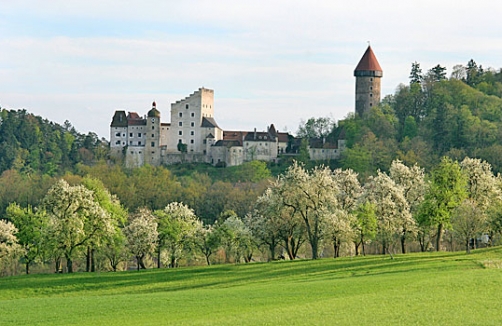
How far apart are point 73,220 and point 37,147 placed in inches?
3990

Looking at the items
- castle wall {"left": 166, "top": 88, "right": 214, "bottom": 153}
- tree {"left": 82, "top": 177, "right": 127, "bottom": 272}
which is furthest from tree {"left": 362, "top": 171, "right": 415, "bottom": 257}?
castle wall {"left": 166, "top": 88, "right": 214, "bottom": 153}

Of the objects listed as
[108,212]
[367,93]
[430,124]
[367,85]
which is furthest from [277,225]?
[367,85]

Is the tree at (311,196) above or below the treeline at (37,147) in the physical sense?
below

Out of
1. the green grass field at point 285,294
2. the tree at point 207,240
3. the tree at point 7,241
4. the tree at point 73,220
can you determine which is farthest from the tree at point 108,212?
the tree at point 207,240

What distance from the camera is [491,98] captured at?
13538 centimetres

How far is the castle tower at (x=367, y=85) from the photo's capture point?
146 m

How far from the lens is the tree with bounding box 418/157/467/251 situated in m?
62.8

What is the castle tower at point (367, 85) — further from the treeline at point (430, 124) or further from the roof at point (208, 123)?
the roof at point (208, 123)

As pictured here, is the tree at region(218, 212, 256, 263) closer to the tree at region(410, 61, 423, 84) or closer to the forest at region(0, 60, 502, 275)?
the forest at region(0, 60, 502, 275)

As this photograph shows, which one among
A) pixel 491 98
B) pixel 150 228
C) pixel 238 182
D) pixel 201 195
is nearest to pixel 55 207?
pixel 150 228

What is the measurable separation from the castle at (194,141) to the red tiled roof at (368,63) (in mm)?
15922

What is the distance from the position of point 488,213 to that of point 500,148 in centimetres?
4768

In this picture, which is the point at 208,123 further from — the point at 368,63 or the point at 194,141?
the point at 368,63

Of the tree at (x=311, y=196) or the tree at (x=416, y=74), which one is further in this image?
the tree at (x=416, y=74)
